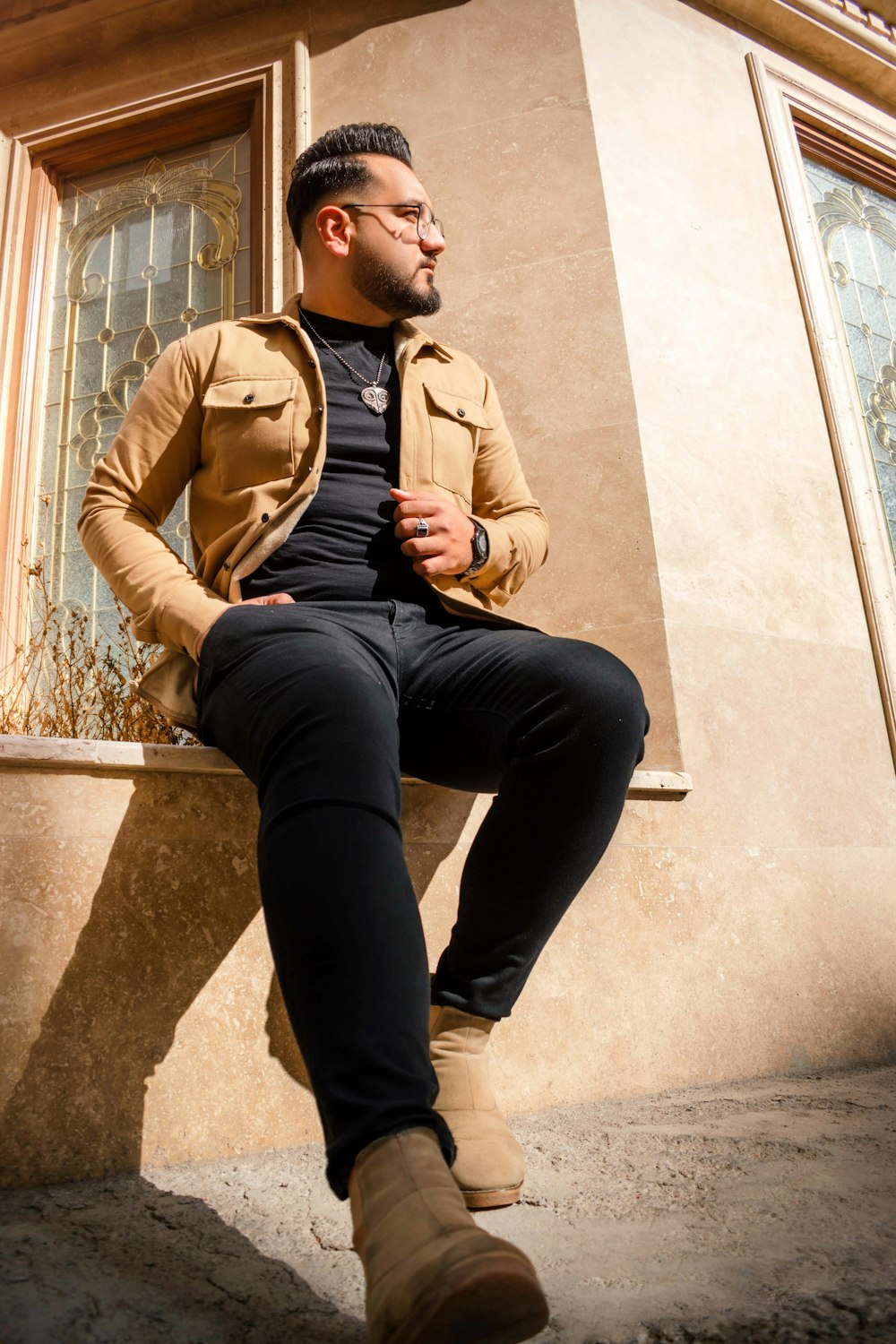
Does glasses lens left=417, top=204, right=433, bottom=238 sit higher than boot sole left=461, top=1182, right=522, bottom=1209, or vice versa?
glasses lens left=417, top=204, right=433, bottom=238

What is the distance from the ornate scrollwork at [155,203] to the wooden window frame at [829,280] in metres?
2.08

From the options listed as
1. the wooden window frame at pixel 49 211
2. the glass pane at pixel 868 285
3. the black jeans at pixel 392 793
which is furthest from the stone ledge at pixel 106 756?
the glass pane at pixel 868 285

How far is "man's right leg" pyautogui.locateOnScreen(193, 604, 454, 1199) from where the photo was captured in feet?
3.01

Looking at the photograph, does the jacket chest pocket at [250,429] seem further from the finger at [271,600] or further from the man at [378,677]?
the finger at [271,600]

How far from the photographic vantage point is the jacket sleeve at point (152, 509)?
62.1 inches

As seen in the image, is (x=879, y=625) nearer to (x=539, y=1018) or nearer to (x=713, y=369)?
(x=713, y=369)

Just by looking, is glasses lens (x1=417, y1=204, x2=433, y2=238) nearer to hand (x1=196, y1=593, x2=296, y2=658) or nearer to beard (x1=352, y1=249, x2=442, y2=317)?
beard (x1=352, y1=249, x2=442, y2=317)

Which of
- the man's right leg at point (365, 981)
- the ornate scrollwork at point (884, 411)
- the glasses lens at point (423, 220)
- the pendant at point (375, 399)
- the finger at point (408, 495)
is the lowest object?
the man's right leg at point (365, 981)

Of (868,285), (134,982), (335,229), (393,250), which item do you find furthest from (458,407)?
(868,285)

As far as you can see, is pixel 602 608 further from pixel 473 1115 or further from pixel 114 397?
pixel 114 397

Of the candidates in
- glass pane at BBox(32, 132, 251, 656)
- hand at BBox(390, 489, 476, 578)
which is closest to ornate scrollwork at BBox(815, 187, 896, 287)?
glass pane at BBox(32, 132, 251, 656)

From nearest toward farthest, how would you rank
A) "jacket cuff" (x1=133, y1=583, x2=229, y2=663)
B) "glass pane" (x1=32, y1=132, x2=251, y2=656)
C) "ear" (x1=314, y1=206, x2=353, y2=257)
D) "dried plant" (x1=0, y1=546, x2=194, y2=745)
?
"jacket cuff" (x1=133, y1=583, x2=229, y2=663) → "ear" (x1=314, y1=206, x2=353, y2=257) → "dried plant" (x1=0, y1=546, x2=194, y2=745) → "glass pane" (x1=32, y1=132, x2=251, y2=656)

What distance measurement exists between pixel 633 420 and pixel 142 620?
5.91 feet

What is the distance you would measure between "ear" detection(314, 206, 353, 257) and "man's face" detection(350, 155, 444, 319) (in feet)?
0.06
